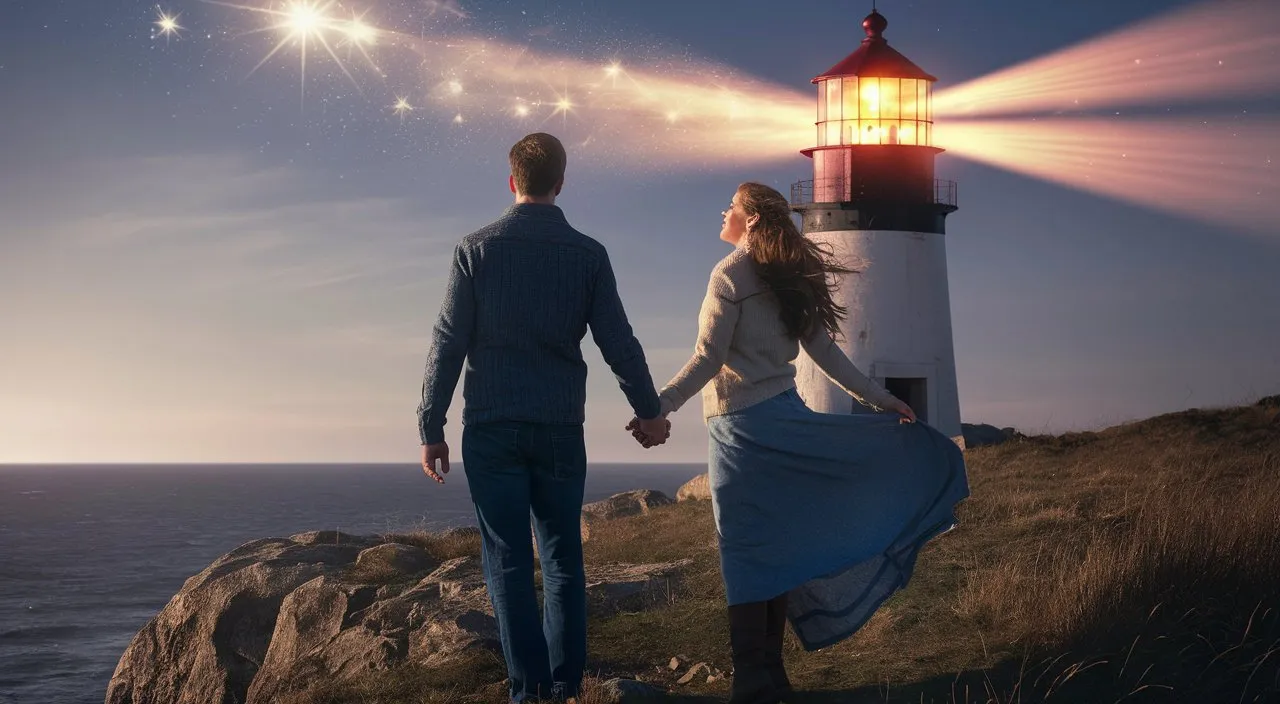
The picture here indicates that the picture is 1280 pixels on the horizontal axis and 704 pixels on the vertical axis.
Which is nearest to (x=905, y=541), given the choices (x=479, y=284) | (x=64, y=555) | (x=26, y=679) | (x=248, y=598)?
(x=479, y=284)

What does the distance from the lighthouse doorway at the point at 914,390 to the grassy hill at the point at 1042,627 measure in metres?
11.4

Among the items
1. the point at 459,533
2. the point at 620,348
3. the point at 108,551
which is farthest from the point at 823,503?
the point at 108,551

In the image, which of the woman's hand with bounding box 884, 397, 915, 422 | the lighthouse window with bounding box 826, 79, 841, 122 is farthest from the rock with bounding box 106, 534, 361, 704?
the lighthouse window with bounding box 826, 79, 841, 122

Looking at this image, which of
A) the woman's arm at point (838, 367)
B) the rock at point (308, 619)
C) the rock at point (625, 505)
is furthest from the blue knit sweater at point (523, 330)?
the rock at point (625, 505)

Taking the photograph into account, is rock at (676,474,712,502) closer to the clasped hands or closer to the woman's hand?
the woman's hand

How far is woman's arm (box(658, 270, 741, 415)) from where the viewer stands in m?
5.73

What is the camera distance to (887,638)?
7523 mm

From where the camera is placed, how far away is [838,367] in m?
6.15

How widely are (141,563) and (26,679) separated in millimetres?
27960

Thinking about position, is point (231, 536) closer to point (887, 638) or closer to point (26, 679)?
point (26, 679)

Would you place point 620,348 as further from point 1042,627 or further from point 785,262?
point 1042,627

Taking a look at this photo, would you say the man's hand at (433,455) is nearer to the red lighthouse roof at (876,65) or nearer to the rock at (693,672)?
the rock at (693,672)

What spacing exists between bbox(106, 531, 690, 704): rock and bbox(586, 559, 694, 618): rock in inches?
0.5

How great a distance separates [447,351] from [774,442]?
168cm
